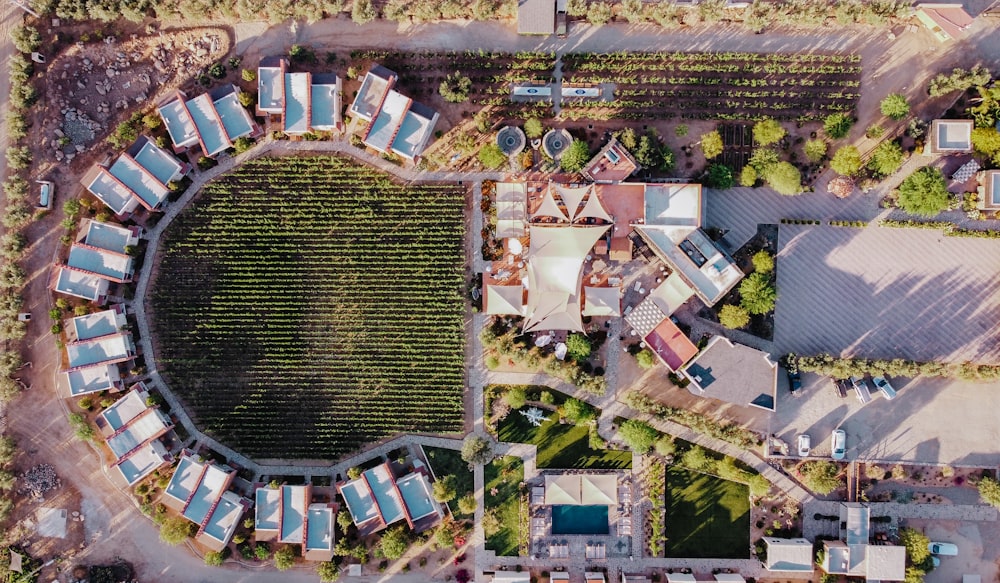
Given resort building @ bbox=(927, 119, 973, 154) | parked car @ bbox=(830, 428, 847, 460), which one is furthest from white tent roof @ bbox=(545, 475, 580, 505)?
resort building @ bbox=(927, 119, 973, 154)

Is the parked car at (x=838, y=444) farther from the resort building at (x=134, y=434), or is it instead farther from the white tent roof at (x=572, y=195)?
the resort building at (x=134, y=434)

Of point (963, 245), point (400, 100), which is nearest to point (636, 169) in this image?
point (400, 100)

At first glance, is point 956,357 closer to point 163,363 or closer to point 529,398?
point 529,398

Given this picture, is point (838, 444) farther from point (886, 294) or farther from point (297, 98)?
point (297, 98)

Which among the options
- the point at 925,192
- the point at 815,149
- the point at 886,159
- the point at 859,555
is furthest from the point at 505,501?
the point at 925,192

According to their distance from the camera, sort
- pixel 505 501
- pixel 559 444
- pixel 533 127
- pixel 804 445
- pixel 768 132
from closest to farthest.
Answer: pixel 768 132 < pixel 533 127 < pixel 804 445 < pixel 559 444 < pixel 505 501

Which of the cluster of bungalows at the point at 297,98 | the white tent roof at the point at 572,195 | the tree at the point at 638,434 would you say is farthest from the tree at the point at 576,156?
the tree at the point at 638,434
